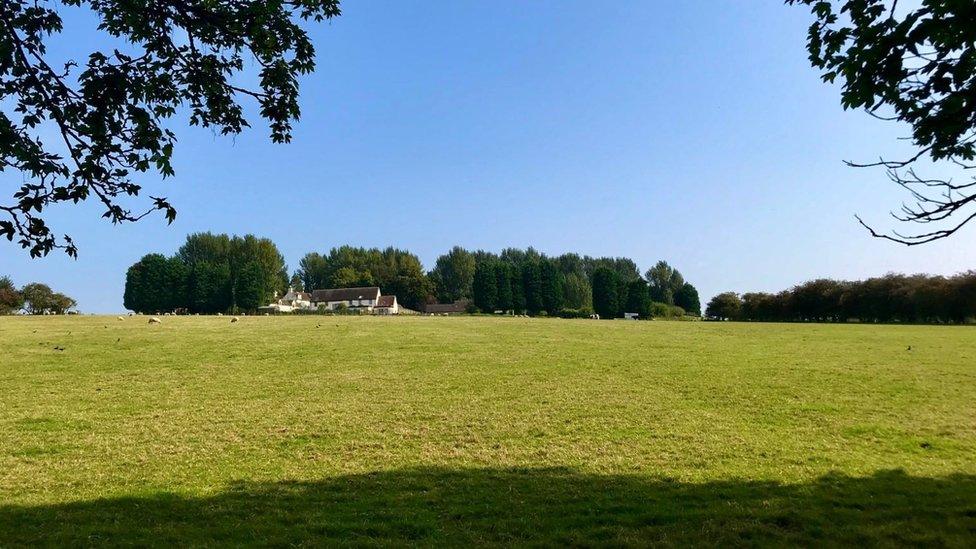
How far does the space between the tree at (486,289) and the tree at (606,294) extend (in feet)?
72.5

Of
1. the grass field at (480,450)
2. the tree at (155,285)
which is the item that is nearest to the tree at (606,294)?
the tree at (155,285)

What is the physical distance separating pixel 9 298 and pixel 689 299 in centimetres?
13033

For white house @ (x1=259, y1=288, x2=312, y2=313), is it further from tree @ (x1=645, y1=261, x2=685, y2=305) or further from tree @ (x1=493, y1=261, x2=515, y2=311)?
tree @ (x1=645, y1=261, x2=685, y2=305)

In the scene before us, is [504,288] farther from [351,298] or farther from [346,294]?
[346,294]

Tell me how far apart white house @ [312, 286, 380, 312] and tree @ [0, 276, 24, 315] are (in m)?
69.5

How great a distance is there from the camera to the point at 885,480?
9.89 meters

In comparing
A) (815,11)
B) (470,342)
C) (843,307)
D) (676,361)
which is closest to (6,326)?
(470,342)

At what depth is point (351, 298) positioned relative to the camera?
469ft

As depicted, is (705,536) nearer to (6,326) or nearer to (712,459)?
(712,459)

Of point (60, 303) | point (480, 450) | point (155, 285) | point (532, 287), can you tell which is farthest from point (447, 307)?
point (480, 450)

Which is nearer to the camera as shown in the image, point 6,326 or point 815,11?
point 815,11

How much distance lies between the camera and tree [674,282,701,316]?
142m

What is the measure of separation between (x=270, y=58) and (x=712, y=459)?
10879mm

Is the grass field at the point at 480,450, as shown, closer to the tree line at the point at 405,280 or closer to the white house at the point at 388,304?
the tree line at the point at 405,280
